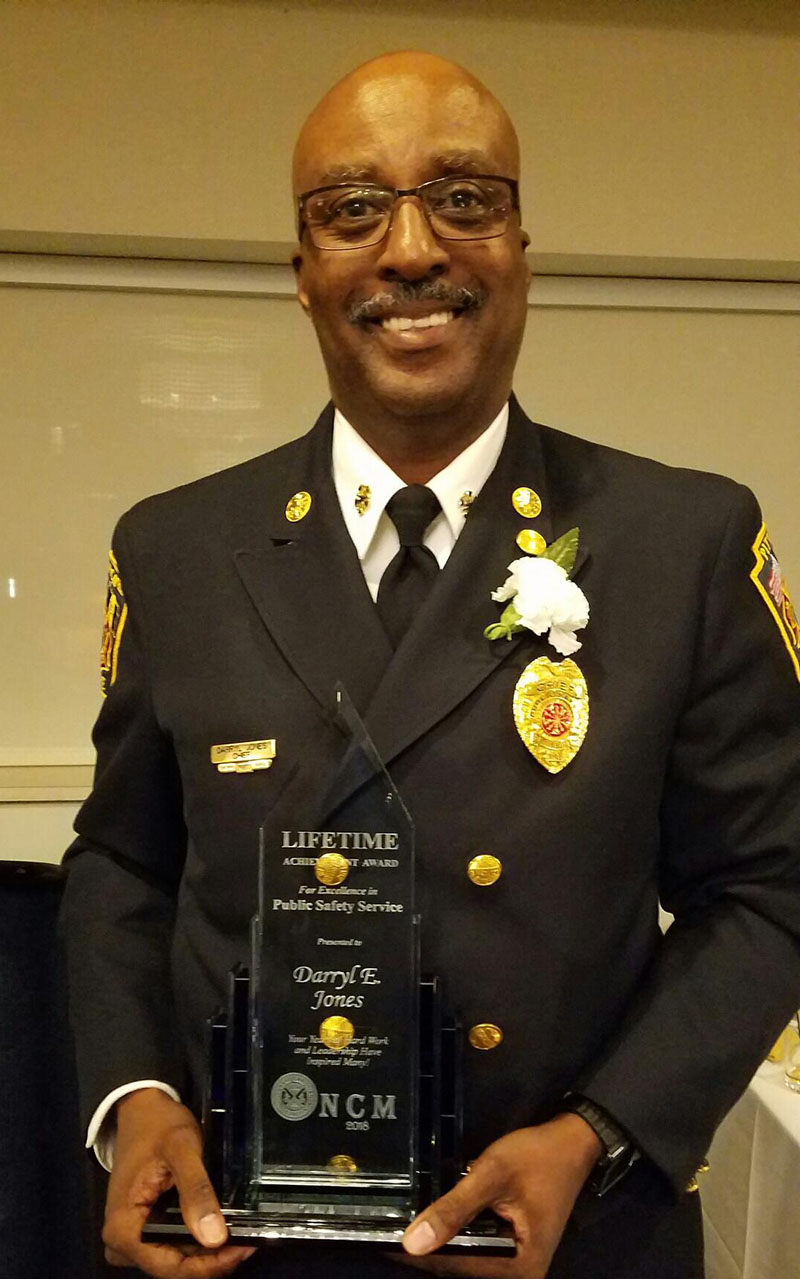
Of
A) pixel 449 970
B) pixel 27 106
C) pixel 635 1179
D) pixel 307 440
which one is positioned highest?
pixel 27 106

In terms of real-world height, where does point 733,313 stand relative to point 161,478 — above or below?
above

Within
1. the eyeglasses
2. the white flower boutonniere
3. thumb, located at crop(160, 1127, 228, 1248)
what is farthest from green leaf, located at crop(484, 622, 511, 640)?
thumb, located at crop(160, 1127, 228, 1248)

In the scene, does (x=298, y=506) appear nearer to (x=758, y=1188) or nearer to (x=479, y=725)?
(x=479, y=725)

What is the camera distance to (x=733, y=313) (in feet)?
6.48

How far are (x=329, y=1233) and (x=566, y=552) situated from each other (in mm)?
488

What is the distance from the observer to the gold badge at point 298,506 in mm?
854

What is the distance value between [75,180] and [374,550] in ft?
4.14

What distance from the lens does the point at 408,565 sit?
814mm

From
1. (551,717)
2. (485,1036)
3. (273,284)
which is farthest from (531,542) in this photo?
(273,284)

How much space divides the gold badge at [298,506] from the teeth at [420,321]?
16cm

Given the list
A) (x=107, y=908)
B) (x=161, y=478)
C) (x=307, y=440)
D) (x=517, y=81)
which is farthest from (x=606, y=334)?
(x=107, y=908)

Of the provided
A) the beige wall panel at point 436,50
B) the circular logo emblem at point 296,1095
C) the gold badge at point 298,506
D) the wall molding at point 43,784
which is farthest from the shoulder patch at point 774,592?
the wall molding at point 43,784

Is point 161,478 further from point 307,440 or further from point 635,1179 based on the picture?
point 635,1179

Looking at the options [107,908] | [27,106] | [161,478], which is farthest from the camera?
[161,478]
